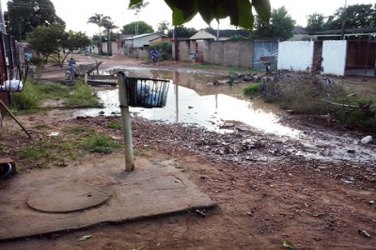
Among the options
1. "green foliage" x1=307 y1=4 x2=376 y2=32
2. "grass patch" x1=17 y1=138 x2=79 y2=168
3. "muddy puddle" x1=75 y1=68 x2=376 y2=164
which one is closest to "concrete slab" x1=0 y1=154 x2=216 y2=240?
"grass patch" x1=17 y1=138 x2=79 y2=168

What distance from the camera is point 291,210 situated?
3.72m

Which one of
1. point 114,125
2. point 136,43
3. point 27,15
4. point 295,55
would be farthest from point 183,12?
point 136,43

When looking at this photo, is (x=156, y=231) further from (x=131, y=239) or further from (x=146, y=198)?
(x=146, y=198)

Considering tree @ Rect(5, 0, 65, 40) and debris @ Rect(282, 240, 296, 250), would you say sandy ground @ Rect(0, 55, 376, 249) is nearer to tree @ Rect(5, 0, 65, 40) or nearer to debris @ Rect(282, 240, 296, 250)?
debris @ Rect(282, 240, 296, 250)

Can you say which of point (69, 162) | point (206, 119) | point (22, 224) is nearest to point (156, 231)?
point (22, 224)

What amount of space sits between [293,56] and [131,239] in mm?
21082

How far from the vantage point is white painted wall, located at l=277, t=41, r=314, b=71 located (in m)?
21.2

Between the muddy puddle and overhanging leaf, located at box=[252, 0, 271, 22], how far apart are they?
535 centimetres

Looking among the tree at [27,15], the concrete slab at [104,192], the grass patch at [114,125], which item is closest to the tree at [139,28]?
the tree at [27,15]

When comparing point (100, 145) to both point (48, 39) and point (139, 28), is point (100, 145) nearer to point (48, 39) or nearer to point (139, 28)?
point (48, 39)

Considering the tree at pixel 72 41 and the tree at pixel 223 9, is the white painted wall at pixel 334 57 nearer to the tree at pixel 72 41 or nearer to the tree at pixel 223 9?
the tree at pixel 72 41

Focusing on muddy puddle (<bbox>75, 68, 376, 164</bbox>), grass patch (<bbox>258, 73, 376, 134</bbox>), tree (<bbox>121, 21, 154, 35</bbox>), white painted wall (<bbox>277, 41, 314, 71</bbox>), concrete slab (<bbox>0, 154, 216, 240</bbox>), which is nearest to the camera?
concrete slab (<bbox>0, 154, 216, 240</bbox>)

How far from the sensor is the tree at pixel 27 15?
46.4m

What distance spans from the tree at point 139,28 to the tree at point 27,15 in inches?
916
